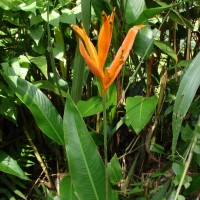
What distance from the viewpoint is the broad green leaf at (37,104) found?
1.07 m

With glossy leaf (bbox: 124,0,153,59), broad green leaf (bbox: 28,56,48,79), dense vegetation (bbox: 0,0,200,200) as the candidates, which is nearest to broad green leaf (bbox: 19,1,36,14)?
dense vegetation (bbox: 0,0,200,200)

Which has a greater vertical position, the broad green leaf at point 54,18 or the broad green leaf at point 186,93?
the broad green leaf at point 54,18

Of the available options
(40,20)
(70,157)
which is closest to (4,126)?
(40,20)

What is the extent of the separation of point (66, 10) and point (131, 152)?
1.44 ft

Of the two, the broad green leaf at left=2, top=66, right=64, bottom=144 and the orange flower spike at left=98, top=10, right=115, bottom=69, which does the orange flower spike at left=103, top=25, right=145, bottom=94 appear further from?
the broad green leaf at left=2, top=66, right=64, bottom=144

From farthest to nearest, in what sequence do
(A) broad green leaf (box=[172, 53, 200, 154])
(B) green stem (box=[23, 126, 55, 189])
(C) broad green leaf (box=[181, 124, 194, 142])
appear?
(B) green stem (box=[23, 126, 55, 189])
(C) broad green leaf (box=[181, 124, 194, 142])
(A) broad green leaf (box=[172, 53, 200, 154])

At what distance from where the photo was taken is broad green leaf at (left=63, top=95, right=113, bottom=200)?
0.91 meters

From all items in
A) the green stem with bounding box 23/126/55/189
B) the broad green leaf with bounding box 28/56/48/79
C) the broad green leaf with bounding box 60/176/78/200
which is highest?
the broad green leaf with bounding box 28/56/48/79

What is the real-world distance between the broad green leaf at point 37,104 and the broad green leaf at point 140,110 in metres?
0.18

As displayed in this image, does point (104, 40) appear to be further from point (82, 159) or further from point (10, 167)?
point (10, 167)

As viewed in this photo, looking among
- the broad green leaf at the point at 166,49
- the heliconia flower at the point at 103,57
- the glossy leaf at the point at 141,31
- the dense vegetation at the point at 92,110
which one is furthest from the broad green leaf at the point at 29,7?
the heliconia flower at the point at 103,57

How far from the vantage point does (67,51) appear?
4.27 ft

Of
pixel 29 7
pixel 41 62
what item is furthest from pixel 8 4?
pixel 41 62

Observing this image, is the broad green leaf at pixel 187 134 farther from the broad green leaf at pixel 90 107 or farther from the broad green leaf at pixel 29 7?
the broad green leaf at pixel 29 7
